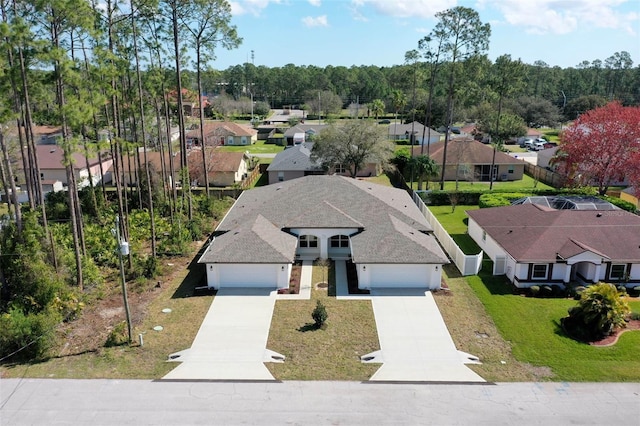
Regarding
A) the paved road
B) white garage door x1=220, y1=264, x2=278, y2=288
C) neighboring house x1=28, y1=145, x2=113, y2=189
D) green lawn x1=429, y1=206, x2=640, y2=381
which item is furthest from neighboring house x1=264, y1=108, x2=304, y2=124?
the paved road

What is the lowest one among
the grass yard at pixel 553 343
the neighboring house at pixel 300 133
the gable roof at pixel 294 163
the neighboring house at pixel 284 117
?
the grass yard at pixel 553 343

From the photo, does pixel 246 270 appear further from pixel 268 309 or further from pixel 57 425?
pixel 57 425

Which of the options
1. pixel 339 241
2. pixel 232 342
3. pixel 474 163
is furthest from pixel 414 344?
pixel 474 163

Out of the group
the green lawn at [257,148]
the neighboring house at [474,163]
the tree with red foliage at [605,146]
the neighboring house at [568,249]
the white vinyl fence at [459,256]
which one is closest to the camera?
the neighboring house at [568,249]

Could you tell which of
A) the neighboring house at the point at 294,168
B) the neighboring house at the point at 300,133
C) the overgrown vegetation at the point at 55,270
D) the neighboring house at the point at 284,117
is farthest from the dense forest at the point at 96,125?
the neighboring house at the point at 284,117

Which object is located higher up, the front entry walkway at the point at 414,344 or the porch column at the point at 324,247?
the porch column at the point at 324,247

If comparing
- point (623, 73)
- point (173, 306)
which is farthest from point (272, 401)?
point (623, 73)

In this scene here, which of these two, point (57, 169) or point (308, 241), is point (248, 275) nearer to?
point (308, 241)

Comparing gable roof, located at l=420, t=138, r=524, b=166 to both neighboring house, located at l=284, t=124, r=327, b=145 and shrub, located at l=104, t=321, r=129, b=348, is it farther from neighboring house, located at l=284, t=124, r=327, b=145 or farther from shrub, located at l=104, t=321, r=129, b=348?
shrub, located at l=104, t=321, r=129, b=348

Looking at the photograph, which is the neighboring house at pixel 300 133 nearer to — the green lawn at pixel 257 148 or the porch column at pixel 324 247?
the green lawn at pixel 257 148
